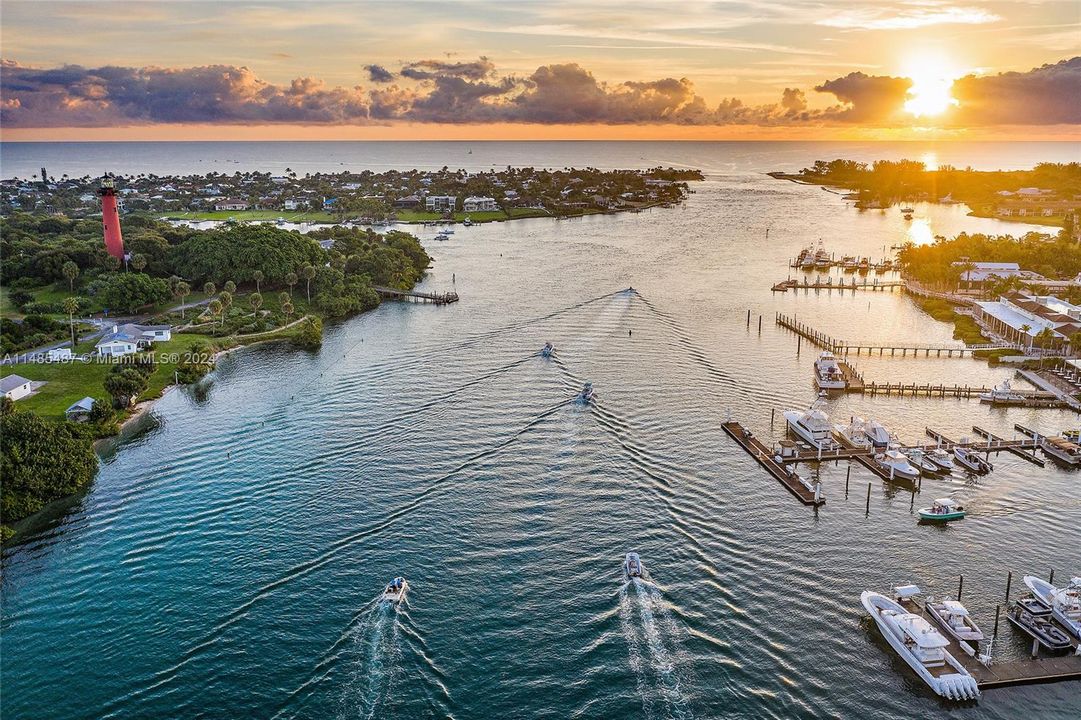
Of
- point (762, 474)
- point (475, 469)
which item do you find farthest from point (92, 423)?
point (762, 474)

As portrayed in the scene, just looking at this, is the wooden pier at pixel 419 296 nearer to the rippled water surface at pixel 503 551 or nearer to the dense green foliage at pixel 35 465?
the rippled water surface at pixel 503 551

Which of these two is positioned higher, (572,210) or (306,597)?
(572,210)

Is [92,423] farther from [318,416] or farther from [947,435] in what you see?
[947,435]

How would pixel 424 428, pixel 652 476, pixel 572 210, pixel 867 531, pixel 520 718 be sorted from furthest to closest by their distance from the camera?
pixel 572 210 → pixel 424 428 → pixel 652 476 → pixel 867 531 → pixel 520 718

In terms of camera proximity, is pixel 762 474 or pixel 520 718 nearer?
pixel 520 718

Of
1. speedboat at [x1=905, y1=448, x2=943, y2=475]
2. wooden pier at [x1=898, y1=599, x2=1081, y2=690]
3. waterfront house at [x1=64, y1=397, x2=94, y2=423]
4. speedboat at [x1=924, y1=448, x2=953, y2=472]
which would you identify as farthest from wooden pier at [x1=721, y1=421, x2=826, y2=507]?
waterfront house at [x1=64, y1=397, x2=94, y2=423]

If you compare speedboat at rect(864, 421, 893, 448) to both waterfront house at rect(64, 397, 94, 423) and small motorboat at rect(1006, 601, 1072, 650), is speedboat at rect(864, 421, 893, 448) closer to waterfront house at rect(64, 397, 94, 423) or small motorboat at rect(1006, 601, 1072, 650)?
small motorboat at rect(1006, 601, 1072, 650)

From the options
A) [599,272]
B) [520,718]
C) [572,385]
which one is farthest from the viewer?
[599,272]

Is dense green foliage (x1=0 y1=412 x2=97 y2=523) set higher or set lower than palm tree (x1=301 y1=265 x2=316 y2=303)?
lower
